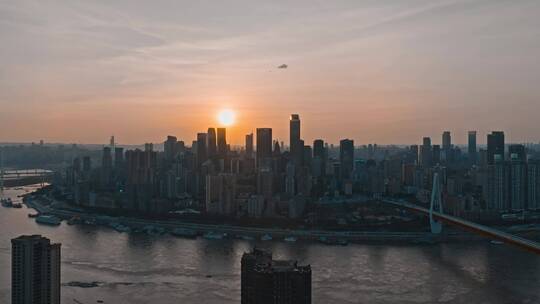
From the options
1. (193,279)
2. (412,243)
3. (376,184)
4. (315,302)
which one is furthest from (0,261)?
(376,184)

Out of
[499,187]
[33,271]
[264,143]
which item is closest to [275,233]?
[499,187]

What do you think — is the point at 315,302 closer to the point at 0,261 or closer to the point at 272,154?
the point at 0,261

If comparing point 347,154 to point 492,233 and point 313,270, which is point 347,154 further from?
point 313,270

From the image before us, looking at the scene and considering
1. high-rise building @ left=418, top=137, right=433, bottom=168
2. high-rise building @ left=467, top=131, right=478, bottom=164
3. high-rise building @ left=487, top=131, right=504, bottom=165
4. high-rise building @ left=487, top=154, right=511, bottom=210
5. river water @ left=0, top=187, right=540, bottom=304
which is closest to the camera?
river water @ left=0, top=187, right=540, bottom=304

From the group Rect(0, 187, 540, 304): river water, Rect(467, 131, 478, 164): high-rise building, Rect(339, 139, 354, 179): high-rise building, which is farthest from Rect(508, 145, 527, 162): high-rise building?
Rect(0, 187, 540, 304): river water

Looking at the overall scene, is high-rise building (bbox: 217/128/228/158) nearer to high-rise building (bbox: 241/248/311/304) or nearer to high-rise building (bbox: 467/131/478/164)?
high-rise building (bbox: 467/131/478/164)
